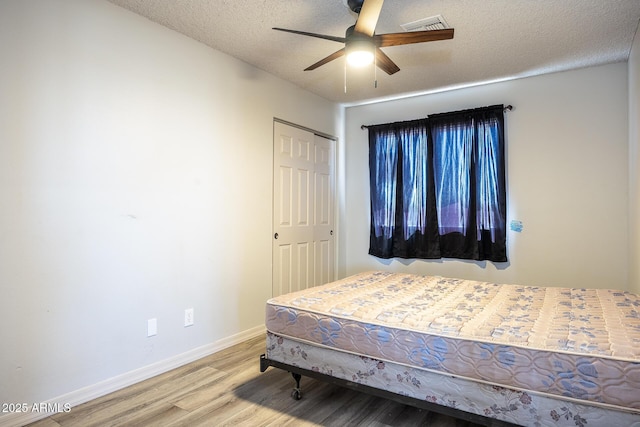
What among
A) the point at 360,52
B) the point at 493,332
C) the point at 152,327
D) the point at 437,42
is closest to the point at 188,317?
the point at 152,327

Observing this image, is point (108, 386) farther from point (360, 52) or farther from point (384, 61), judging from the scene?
point (384, 61)

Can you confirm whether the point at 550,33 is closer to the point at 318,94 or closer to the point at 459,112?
the point at 459,112

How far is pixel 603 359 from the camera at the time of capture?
58.4 inches

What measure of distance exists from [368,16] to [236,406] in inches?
94.9

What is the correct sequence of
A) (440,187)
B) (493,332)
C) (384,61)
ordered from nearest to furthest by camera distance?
(493,332)
(384,61)
(440,187)

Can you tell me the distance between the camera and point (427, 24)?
270 centimetres

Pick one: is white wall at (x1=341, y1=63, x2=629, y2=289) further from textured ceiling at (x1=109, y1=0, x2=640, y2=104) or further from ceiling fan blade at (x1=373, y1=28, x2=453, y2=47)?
ceiling fan blade at (x1=373, y1=28, x2=453, y2=47)

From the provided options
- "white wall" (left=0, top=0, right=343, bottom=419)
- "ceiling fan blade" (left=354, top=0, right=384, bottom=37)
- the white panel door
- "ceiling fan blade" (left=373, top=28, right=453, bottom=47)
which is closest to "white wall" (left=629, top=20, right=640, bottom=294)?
"ceiling fan blade" (left=373, top=28, right=453, bottom=47)

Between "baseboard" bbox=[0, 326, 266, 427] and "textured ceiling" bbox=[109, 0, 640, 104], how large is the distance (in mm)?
2543

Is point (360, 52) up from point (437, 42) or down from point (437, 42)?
down

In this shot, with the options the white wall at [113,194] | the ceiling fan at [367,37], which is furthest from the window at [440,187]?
the ceiling fan at [367,37]

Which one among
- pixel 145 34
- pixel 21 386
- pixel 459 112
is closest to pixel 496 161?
pixel 459 112

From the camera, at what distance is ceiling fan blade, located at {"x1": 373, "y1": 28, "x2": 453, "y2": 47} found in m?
2.14

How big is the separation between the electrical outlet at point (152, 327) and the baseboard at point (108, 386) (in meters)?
0.22
